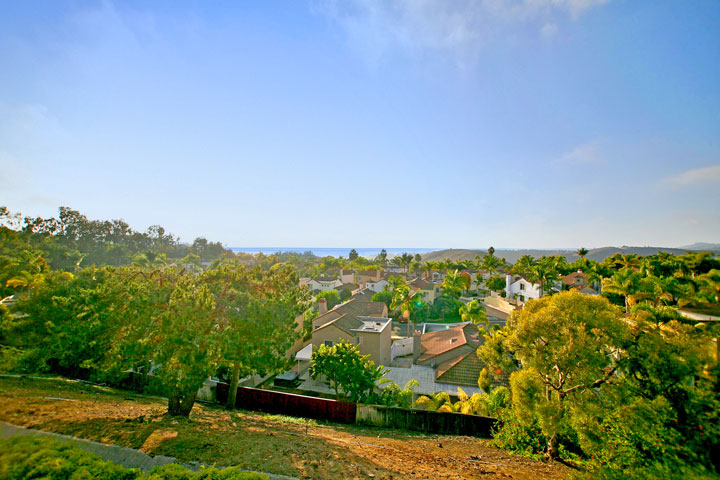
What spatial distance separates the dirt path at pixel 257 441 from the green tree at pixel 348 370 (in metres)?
3.63

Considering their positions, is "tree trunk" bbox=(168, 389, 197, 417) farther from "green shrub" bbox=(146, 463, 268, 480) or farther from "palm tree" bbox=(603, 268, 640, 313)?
"palm tree" bbox=(603, 268, 640, 313)

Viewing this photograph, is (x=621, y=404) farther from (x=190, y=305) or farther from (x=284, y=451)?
(x=190, y=305)

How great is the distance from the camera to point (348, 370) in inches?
693

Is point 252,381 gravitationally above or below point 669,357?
below

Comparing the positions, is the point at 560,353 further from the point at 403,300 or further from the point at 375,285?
the point at 375,285

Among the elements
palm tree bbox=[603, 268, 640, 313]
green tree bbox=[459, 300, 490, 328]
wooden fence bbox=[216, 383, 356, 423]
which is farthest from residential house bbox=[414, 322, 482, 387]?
palm tree bbox=[603, 268, 640, 313]

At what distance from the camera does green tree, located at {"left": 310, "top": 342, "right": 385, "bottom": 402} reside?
17609mm

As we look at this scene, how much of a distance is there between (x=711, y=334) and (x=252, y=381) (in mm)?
24367

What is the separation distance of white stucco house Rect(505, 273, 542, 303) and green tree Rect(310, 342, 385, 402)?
43.1 meters

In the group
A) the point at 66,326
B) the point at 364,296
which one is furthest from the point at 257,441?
the point at 364,296

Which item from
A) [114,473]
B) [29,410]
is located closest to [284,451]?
[114,473]

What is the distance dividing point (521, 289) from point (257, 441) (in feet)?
205

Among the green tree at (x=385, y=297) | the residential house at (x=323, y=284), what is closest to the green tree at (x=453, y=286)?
the green tree at (x=385, y=297)

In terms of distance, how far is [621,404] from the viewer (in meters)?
9.23
